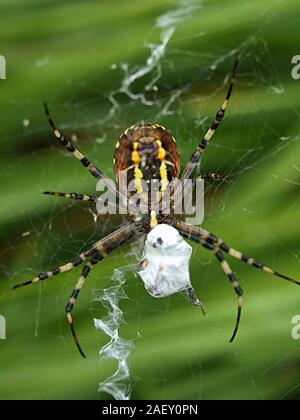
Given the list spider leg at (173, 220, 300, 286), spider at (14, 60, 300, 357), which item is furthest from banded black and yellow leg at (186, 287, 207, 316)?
spider leg at (173, 220, 300, 286)

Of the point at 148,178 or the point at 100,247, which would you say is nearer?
the point at 148,178

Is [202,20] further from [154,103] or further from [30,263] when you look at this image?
[30,263]

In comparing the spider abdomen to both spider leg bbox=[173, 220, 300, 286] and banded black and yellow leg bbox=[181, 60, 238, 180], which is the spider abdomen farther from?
spider leg bbox=[173, 220, 300, 286]

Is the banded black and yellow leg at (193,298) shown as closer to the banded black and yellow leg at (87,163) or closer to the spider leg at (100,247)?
the spider leg at (100,247)

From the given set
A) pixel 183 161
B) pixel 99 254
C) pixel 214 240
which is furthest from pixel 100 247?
pixel 183 161

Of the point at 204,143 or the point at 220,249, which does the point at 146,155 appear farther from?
the point at 220,249

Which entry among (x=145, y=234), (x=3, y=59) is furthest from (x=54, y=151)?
(x=145, y=234)

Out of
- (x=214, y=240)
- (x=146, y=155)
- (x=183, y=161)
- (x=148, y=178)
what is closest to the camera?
(x=146, y=155)

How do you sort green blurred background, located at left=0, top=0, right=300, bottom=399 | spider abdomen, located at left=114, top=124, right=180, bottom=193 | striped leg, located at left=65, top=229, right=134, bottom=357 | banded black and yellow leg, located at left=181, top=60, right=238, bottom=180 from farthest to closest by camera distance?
green blurred background, located at left=0, top=0, right=300, bottom=399 → striped leg, located at left=65, top=229, right=134, bottom=357 → banded black and yellow leg, located at left=181, top=60, right=238, bottom=180 → spider abdomen, located at left=114, top=124, right=180, bottom=193
